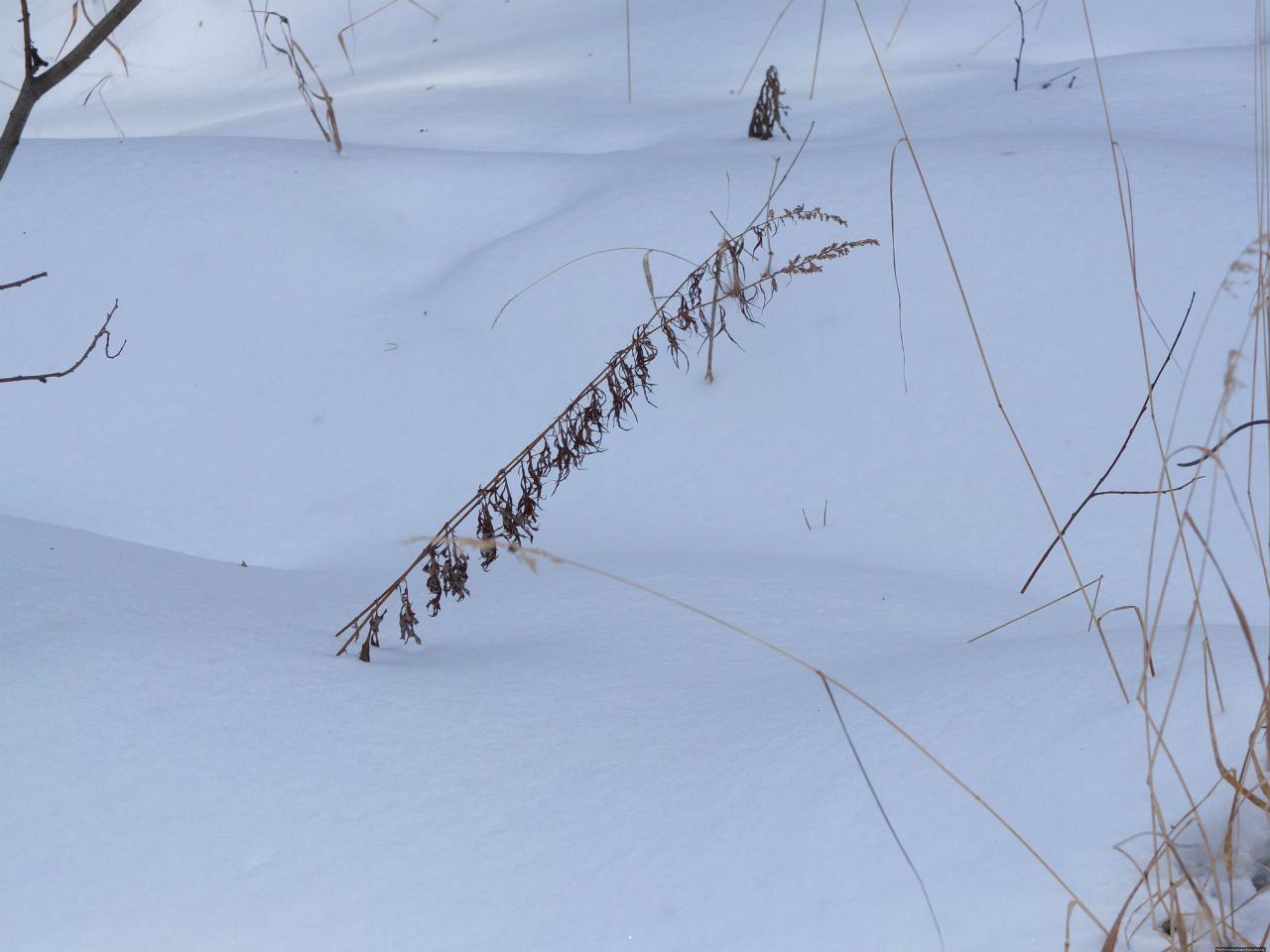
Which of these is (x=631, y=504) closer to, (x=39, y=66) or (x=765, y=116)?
(x=39, y=66)

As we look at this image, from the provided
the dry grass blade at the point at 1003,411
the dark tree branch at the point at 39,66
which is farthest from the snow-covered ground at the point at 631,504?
the dark tree branch at the point at 39,66

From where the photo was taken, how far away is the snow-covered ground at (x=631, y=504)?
0.91 metres

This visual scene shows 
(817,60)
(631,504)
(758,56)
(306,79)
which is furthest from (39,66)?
(306,79)

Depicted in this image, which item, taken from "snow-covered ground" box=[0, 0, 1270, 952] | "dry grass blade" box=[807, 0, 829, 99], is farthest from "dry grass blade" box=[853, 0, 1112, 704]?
"dry grass blade" box=[807, 0, 829, 99]

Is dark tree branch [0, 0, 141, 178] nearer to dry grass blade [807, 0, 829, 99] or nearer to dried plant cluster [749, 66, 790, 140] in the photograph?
dried plant cluster [749, 66, 790, 140]

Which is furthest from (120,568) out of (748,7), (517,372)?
(748,7)

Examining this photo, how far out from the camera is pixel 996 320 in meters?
2.00

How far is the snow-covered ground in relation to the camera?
2.99ft

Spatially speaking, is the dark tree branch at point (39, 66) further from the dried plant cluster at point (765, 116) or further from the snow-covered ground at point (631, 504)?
the dried plant cluster at point (765, 116)

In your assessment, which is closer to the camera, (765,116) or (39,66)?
(39,66)

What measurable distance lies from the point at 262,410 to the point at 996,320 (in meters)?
1.43

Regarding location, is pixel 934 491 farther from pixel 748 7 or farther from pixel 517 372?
pixel 748 7

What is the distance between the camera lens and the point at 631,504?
6.21 ft

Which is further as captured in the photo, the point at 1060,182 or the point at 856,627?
the point at 1060,182
